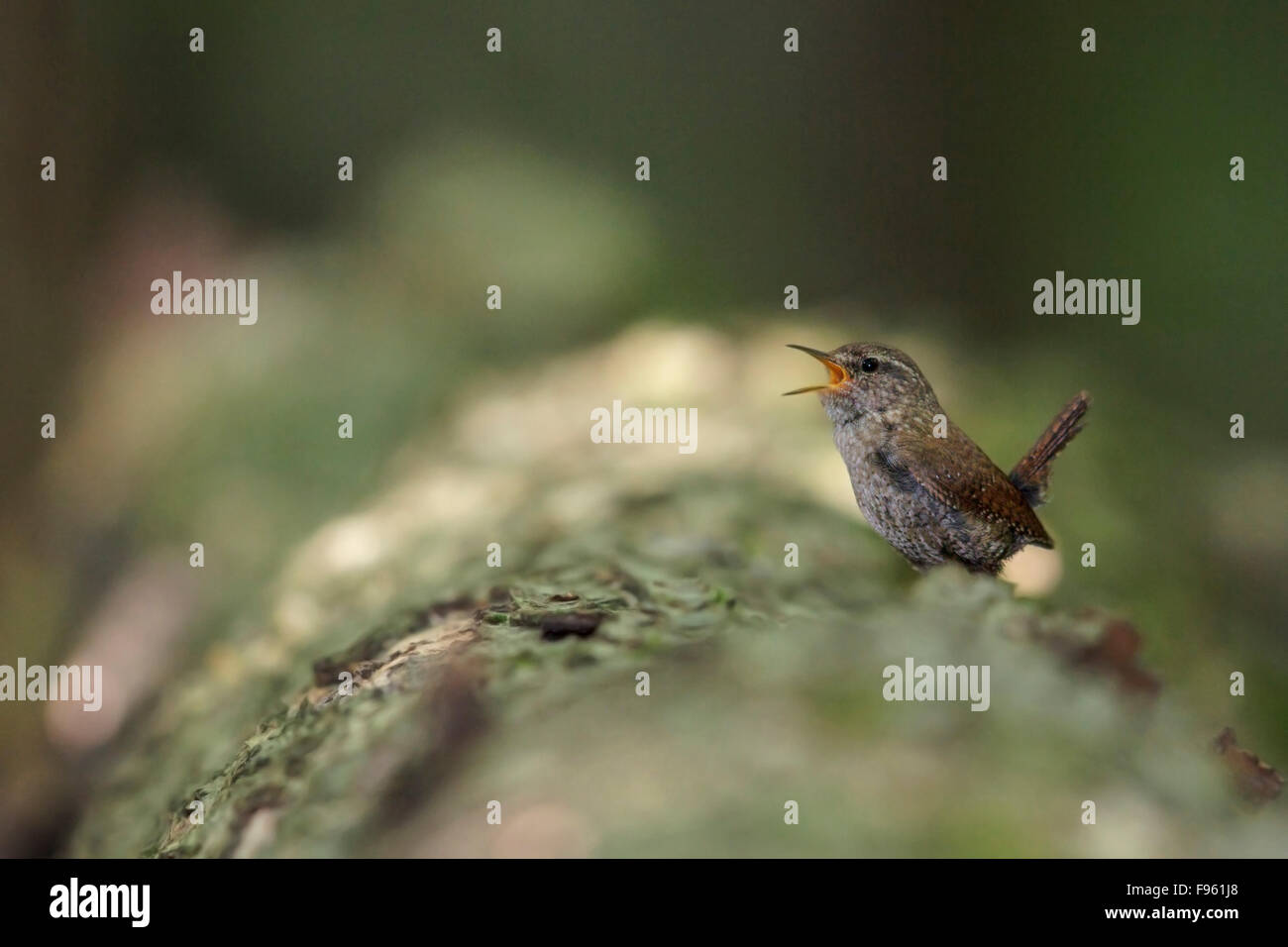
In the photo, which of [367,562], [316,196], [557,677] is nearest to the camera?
[557,677]

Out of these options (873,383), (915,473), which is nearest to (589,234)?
(873,383)

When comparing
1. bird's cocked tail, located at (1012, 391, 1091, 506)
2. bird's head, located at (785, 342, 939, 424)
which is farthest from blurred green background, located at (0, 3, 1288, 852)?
bird's head, located at (785, 342, 939, 424)

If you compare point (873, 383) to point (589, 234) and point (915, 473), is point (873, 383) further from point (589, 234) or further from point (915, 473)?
point (589, 234)

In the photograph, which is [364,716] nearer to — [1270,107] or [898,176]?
[898,176]

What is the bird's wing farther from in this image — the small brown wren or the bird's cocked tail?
the bird's cocked tail

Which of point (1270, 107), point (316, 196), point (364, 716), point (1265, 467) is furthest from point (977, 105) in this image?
point (364, 716)

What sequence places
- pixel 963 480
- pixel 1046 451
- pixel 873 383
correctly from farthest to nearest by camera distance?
pixel 1046 451 < pixel 873 383 < pixel 963 480

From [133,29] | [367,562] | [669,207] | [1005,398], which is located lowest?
[367,562]
